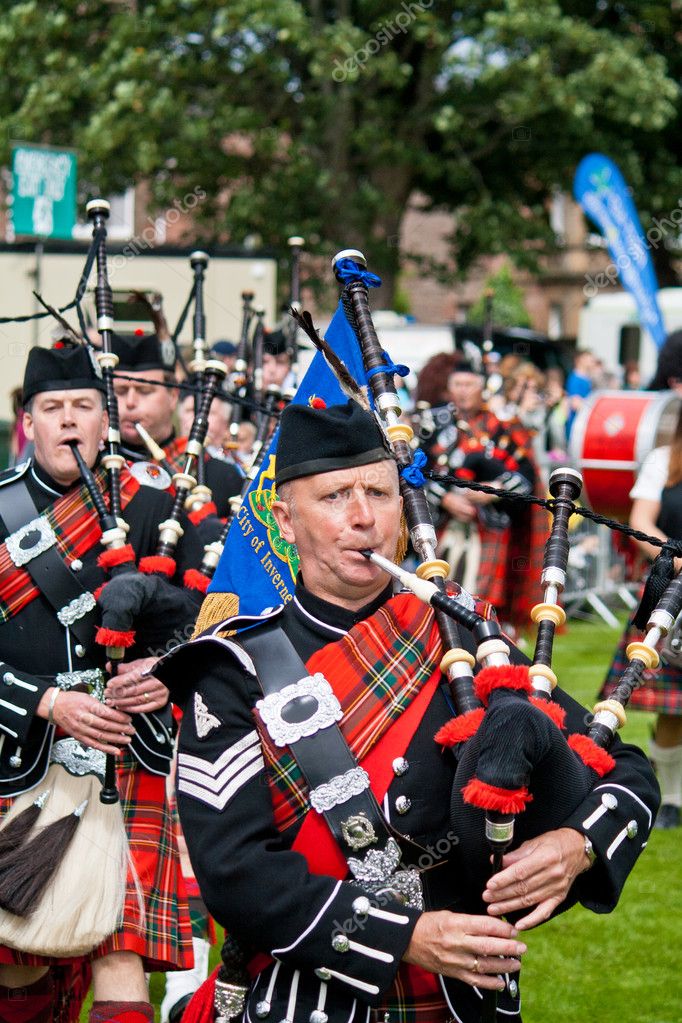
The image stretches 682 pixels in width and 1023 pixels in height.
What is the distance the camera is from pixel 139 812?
373cm

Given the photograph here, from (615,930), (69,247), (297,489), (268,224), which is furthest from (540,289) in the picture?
(297,489)

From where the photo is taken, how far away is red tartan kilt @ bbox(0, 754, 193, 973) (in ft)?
11.4

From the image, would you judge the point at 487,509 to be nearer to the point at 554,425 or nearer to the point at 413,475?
the point at 554,425

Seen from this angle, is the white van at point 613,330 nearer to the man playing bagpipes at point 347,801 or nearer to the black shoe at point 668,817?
the black shoe at point 668,817

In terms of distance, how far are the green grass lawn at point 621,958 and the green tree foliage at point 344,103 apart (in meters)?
11.4

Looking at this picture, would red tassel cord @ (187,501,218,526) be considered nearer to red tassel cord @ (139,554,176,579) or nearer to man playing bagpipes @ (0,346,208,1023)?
man playing bagpipes @ (0,346,208,1023)

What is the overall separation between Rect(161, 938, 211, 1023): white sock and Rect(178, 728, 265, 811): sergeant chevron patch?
6.48 feet

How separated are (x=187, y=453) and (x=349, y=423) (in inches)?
61.5

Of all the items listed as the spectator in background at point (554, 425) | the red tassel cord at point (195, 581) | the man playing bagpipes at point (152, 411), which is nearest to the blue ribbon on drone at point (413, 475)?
the red tassel cord at point (195, 581)

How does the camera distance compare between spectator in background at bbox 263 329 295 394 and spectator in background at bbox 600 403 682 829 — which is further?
spectator in background at bbox 263 329 295 394

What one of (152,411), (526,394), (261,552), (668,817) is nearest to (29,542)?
(261,552)

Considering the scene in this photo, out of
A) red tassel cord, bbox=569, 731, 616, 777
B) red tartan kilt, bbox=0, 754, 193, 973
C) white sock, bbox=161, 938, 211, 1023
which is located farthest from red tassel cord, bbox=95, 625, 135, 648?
red tassel cord, bbox=569, 731, 616, 777

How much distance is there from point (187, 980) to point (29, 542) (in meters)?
1.48

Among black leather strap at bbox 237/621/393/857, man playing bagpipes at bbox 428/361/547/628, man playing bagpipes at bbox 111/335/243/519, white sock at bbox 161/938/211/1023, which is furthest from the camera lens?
man playing bagpipes at bbox 428/361/547/628
